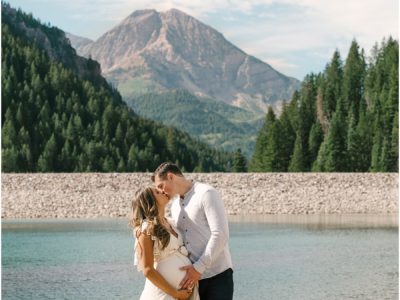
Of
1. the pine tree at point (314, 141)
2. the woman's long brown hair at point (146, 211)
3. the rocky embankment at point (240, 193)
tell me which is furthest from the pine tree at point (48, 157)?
the woman's long brown hair at point (146, 211)

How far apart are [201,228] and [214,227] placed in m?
0.20

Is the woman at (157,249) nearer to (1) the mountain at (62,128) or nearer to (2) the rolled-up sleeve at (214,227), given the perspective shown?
(2) the rolled-up sleeve at (214,227)

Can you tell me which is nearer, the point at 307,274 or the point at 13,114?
the point at 307,274

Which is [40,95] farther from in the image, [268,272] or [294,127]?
[268,272]

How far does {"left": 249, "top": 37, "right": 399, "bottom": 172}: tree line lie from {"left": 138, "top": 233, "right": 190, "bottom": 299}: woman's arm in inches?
3330

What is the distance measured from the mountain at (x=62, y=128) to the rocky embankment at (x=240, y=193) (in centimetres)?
4663

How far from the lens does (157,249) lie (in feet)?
22.3

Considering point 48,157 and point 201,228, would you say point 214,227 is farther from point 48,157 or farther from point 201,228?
point 48,157

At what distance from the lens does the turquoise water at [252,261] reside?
1831 centimetres

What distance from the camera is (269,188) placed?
58219 millimetres

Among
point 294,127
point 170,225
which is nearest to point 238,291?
point 170,225

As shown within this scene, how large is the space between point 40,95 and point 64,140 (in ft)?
49.8

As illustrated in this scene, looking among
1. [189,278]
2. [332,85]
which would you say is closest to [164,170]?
[189,278]

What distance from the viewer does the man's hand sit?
6922 mm
